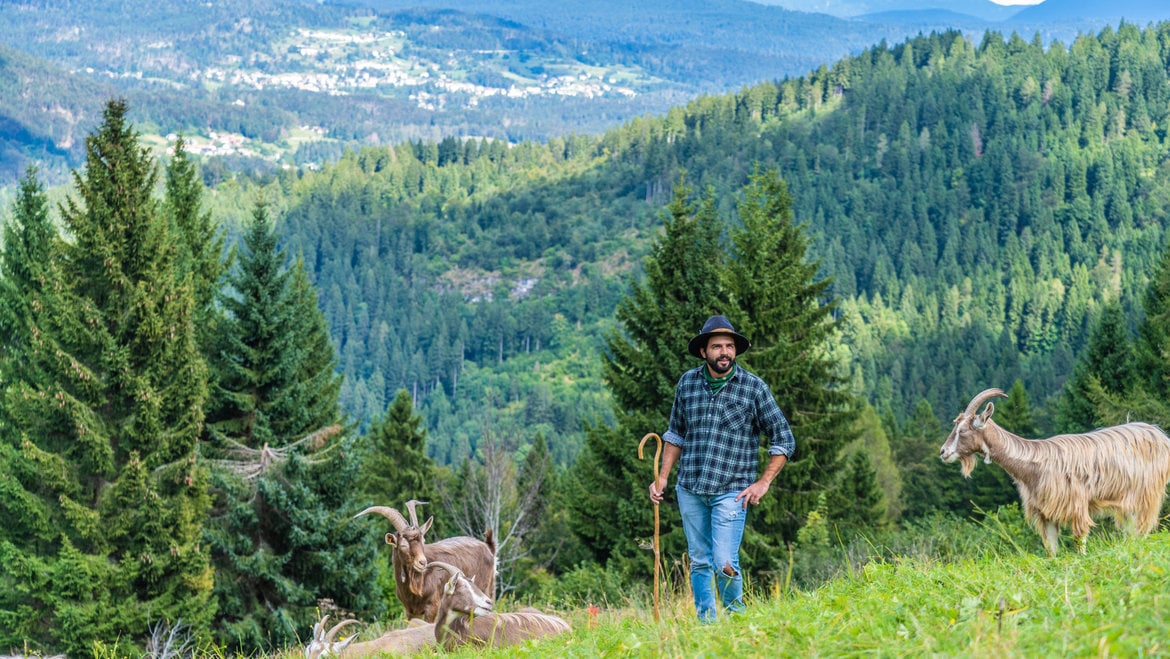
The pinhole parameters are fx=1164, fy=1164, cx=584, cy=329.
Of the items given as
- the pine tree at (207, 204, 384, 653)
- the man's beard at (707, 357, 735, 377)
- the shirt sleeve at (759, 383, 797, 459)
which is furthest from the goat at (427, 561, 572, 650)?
the pine tree at (207, 204, 384, 653)

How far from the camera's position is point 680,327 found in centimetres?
2327

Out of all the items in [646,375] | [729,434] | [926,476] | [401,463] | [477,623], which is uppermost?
[729,434]

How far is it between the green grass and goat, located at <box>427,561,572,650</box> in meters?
0.64

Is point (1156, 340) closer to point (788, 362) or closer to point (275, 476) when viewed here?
point (788, 362)

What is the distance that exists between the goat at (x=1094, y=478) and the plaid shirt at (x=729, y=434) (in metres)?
2.42

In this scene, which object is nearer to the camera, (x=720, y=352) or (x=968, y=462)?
(x=720, y=352)

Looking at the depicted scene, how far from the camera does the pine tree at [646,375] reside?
22.9 metres

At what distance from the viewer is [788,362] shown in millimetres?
22969

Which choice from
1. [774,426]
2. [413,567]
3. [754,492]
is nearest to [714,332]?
[774,426]

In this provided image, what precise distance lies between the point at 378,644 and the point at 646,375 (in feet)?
48.6

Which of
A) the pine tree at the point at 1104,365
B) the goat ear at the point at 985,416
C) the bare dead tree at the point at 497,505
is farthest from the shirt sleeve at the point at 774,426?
the pine tree at the point at 1104,365

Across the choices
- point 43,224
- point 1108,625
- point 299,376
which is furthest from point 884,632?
point 43,224

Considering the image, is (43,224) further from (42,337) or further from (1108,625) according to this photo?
(1108,625)

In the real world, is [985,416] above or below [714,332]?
below
